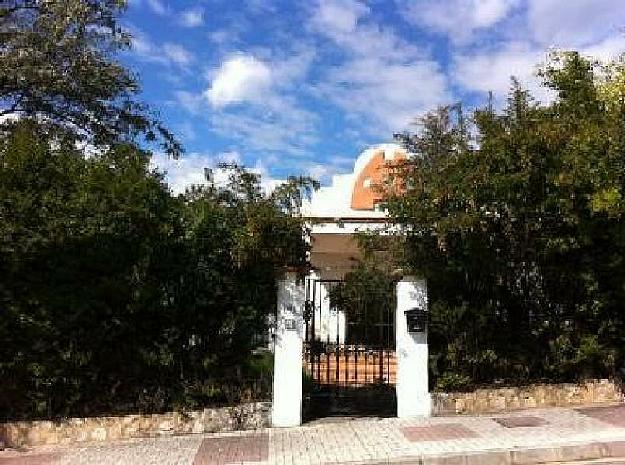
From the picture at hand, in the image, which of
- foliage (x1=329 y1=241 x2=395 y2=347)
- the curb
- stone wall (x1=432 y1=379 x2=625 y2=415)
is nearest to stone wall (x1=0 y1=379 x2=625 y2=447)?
stone wall (x1=432 y1=379 x2=625 y2=415)

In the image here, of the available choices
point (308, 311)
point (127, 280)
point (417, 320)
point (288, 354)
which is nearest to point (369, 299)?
point (417, 320)

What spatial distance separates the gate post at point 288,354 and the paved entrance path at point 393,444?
0.27 m

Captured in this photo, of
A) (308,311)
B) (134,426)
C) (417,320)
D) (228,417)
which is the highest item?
(308,311)

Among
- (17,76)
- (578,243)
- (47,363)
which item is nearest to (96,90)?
(17,76)

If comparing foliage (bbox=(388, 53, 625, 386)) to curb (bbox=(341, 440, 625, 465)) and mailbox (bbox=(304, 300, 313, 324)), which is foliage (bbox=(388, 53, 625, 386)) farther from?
curb (bbox=(341, 440, 625, 465))

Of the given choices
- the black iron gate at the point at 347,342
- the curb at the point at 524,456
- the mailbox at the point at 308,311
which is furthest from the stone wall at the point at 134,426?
the curb at the point at 524,456

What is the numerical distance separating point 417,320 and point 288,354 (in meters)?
1.99

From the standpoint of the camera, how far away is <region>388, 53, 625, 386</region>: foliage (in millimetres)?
9305

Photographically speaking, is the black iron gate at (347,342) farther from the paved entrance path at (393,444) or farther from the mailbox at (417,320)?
the paved entrance path at (393,444)

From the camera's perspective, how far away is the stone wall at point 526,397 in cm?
996

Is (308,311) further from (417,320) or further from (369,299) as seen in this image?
(417,320)

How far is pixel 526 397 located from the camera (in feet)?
33.4

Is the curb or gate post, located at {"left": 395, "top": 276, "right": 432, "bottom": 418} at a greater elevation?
gate post, located at {"left": 395, "top": 276, "right": 432, "bottom": 418}

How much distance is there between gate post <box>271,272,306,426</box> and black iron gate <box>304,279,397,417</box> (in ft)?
1.21
